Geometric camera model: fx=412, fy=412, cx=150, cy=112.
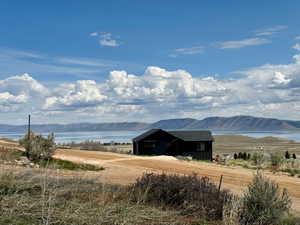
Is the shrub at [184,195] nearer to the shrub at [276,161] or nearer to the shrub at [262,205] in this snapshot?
the shrub at [262,205]

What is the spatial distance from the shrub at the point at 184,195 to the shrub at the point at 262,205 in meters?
0.55

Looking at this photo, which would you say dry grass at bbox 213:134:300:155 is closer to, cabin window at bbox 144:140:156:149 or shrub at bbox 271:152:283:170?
cabin window at bbox 144:140:156:149

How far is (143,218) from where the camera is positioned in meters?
8.22

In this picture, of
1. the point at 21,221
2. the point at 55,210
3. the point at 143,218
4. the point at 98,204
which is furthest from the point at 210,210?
the point at 21,221

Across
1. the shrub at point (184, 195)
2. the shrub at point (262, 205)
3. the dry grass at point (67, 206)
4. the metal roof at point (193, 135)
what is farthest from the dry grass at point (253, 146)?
the dry grass at point (67, 206)

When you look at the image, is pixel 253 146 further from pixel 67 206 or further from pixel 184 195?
pixel 67 206

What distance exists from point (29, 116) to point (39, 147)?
20.6ft

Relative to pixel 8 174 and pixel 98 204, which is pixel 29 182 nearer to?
pixel 8 174

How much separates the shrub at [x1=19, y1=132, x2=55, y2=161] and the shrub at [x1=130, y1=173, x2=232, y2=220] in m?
17.5

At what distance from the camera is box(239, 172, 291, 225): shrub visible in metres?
9.26

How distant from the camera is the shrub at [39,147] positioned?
89.7 ft

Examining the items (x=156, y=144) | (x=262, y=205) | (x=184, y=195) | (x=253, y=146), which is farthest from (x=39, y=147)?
(x=253, y=146)

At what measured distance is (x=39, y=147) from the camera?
27.8 meters

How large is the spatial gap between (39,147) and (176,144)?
980 inches
